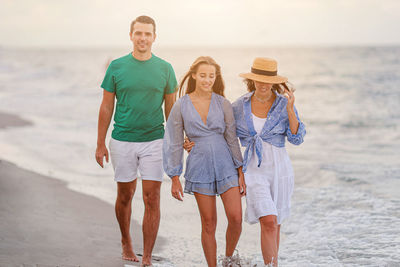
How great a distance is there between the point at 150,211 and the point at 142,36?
1.49 m

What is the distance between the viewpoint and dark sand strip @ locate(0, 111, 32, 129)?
44.0 feet

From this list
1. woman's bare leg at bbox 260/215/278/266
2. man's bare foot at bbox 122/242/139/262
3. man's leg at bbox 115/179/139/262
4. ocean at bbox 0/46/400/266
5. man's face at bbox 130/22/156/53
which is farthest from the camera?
ocean at bbox 0/46/400/266

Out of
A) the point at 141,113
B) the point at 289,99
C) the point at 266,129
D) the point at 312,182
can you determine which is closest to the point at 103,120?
the point at 141,113

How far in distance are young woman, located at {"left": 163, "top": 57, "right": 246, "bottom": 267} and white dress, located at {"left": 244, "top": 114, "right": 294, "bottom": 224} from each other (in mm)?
92

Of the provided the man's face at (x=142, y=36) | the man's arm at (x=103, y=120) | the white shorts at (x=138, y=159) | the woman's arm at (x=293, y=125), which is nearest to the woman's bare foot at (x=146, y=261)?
the white shorts at (x=138, y=159)

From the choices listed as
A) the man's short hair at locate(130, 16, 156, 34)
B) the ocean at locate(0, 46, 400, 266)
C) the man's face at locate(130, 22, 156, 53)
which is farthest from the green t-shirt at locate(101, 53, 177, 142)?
the ocean at locate(0, 46, 400, 266)

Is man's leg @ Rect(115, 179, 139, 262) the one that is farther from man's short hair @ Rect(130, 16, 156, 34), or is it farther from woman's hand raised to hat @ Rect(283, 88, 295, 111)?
woman's hand raised to hat @ Rect(283, 88, 295, 111)

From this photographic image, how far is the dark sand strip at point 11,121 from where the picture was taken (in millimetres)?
13417

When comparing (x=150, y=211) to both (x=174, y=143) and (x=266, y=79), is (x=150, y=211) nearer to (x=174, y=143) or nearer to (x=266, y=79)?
(x=174, y=143)

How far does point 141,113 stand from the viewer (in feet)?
13.9

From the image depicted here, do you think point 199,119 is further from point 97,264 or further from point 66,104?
point 66,104

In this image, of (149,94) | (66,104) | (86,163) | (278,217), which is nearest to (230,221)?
(278,217)

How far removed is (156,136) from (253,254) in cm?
179

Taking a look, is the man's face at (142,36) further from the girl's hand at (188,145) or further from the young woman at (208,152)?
the girl's hand at (188,145)
